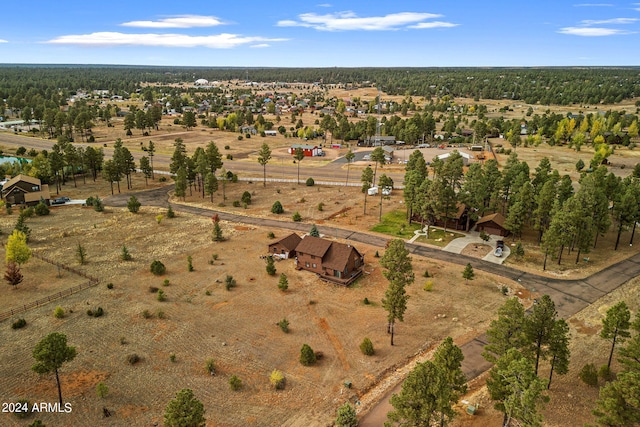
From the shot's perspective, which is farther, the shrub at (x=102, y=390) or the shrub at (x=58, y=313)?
the shrub at (x=58, y=313)

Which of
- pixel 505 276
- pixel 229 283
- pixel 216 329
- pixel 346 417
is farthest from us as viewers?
pixel 505 276

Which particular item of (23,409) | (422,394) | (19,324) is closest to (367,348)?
(422,394)

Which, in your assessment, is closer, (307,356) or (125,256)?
(307,356)

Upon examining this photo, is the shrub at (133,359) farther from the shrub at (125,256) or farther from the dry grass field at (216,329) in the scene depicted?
the shrub at (125,256)

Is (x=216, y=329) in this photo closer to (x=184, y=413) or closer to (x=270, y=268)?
(x=270, y=268)

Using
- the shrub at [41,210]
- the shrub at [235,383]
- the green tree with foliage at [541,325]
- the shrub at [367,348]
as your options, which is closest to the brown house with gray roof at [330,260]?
the shrub at [367,348]
